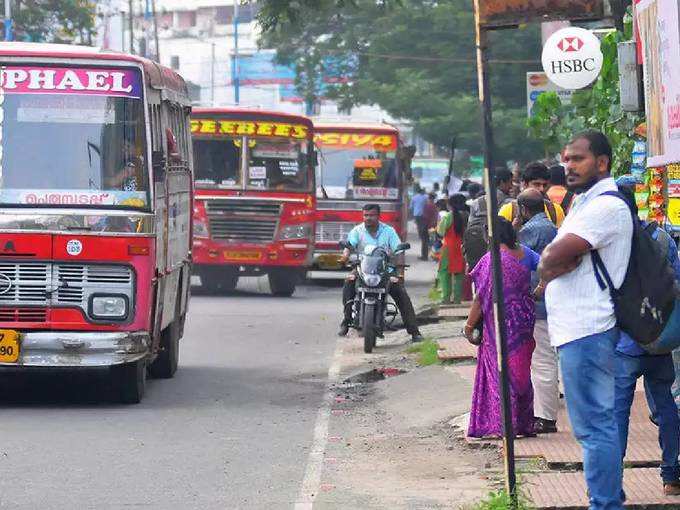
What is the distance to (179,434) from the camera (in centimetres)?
1043

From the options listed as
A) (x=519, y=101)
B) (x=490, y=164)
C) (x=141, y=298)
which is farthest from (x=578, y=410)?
(x=519, y=101)

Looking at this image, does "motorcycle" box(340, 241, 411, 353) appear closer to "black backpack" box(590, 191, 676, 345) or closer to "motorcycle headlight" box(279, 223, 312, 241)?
"motorcycle headlight" box(279, 223, 312, 241)

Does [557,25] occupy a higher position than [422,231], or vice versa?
[557,25]

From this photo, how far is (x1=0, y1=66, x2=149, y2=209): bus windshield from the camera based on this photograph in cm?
1161

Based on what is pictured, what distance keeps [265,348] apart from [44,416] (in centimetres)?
594

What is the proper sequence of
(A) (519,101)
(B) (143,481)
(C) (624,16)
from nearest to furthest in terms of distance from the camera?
(B) (143,481), (C) (624,16), (A) (519,101)

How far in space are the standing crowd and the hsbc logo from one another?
5099mm

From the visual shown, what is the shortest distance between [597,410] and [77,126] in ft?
21.0

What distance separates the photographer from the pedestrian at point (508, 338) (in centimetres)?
940

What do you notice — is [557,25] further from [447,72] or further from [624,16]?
[447,72]

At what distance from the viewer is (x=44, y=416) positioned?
11.2m

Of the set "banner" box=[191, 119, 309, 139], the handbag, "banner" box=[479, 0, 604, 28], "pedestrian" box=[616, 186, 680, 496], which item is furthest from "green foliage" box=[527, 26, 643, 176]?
"banner" box=[191, 119, 309, 139]

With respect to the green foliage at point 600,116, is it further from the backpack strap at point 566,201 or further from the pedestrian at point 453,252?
the pedestrian at point 453,252

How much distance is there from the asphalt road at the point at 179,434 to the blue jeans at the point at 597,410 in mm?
2123
